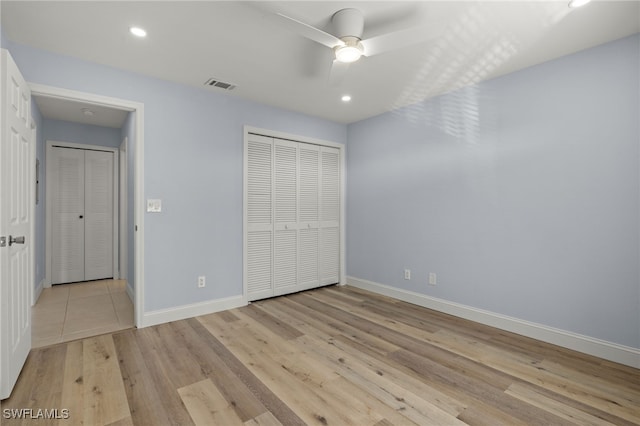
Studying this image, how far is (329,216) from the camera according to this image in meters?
4.69

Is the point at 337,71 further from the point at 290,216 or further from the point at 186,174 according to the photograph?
the point at 290,216

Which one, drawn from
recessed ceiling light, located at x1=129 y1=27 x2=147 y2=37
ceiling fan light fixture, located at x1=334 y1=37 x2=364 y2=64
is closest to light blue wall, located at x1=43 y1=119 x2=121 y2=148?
recessed ceiling light, located at x1=129 y1=27 x2=147 y2=37

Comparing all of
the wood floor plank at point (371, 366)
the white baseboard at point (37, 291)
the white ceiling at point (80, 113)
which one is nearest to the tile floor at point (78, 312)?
the white baseboard at point (37, 291)

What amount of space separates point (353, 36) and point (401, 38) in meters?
0.32

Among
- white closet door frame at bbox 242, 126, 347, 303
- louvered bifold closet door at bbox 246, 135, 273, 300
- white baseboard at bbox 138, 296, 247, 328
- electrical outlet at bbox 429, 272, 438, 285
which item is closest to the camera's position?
white baseboard at bbox 138, 296, 247, 328

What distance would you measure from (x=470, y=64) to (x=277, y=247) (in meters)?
2.94

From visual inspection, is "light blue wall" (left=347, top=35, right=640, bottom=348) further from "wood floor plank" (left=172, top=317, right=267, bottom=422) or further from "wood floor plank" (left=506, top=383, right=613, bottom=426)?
"wood floor plank" (left=172, top=317, right=267, bottom=422)

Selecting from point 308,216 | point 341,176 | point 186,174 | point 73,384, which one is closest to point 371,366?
point 73,384

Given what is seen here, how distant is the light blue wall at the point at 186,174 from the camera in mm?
2926

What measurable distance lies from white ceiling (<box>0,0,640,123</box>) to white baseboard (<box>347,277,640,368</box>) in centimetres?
237

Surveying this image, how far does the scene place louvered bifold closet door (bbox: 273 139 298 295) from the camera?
4094 millimetres

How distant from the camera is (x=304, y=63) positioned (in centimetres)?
279

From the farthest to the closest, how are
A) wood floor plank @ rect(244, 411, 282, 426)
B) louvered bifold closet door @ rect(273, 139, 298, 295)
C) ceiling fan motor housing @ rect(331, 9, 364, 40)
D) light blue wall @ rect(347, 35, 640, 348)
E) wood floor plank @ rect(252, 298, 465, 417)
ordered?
louvered bifold closet door @ rect(273, 139, 298, 295) → light blue wall @ rect(347, 35, 640, 348) → ceiling fan motor housing @ rect(331, 9, 364, 40) → wood floor plank @ rect(252, 298, 465, 417) → wood floor plank @ rect(244, 411, 282, 426)

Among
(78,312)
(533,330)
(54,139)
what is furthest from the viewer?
(54,139)
